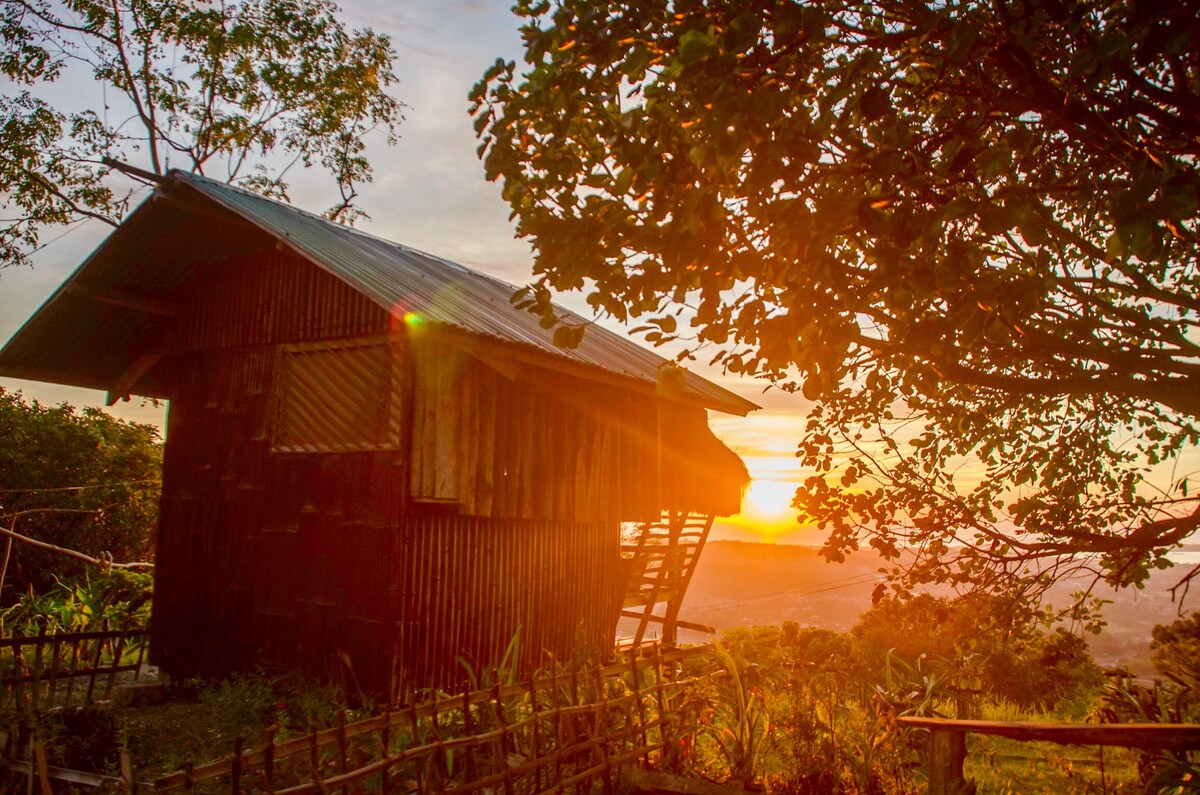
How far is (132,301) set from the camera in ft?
38.9

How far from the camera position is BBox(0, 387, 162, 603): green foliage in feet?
54.8

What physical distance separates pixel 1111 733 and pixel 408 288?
8208mm

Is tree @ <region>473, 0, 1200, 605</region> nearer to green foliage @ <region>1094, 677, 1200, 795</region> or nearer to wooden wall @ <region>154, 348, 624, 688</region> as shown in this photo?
green foliage @ <region>1094, 677, 1200, 795</region>

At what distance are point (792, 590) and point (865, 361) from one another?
63464 mm

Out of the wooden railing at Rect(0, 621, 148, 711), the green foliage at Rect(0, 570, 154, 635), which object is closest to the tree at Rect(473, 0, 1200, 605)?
the wooden railing at Rect(0, 621, 148, 711)

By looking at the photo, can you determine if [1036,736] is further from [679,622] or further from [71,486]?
[71,486]

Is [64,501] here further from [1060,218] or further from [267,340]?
[1060,218]

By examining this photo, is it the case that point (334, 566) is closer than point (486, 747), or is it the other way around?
point (486, 747)

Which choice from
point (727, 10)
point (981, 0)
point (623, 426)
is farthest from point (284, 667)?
point (981, 0)

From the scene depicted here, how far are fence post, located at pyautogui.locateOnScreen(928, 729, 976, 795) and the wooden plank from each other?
455 mm

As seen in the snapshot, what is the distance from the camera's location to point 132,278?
467 inches

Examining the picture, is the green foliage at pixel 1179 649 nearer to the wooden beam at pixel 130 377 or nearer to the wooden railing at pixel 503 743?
the wooden railing at pixel 503 743

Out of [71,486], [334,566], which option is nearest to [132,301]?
[334,566]

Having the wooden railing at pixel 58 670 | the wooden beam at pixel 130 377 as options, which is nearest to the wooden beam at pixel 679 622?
the wooden railing at pixel 58 670
